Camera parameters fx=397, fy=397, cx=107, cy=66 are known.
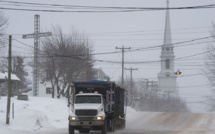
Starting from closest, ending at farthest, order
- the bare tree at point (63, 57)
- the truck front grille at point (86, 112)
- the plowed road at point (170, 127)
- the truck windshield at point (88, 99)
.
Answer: the truck front grille at point (86, 112), the truck windshield at point (88, 99), the plowed road at point (170, 127), the bare tree at point (63, 57)

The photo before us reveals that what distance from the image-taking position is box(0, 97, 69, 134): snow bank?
30.4m

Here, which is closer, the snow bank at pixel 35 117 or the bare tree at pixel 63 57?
the snow bank at pixel 35 117

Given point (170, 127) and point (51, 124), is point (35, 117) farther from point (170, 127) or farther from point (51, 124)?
point (170, 127)

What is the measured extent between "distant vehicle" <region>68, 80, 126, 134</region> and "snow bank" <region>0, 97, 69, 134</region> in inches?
222

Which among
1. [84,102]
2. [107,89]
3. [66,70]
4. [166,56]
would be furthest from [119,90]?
[166,56]

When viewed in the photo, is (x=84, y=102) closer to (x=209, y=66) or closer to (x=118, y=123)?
(x=118, y=123)

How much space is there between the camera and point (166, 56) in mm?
191375

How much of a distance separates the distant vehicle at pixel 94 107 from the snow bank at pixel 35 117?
18.5 ft

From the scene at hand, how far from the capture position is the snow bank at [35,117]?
30.4 metres

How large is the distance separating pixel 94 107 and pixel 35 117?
11001mm

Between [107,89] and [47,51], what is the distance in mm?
31637

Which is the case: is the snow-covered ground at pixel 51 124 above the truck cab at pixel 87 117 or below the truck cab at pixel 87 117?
below

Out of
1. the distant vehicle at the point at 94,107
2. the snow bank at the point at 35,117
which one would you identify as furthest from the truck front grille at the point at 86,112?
the snow bank at the point at 35,117

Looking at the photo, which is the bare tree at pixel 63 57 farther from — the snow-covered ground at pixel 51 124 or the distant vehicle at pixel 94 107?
the distant vehicle at pixel 94 107
